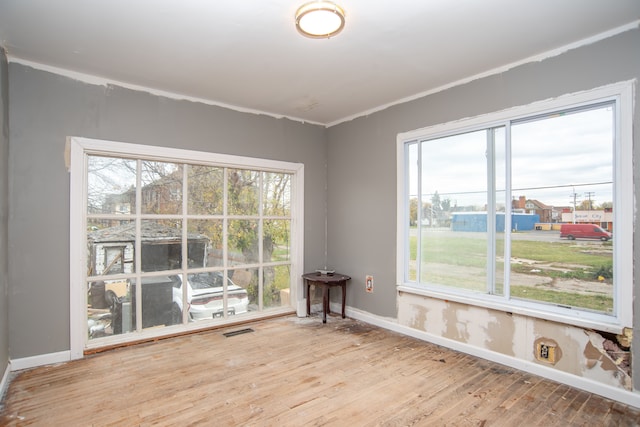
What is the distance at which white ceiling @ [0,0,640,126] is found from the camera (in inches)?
83.8

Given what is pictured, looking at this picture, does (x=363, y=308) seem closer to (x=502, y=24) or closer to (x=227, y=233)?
(x=227, y=233)

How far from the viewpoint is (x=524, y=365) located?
2.79 metres

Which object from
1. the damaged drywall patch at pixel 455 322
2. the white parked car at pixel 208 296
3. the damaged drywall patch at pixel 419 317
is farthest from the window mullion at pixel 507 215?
the white parked car at pixel 208 296

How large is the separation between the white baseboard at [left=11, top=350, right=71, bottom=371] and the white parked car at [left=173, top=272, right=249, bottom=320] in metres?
1.01

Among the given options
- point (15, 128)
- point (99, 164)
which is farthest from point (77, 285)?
point (15, 128)

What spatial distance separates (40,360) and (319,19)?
3.51 meters

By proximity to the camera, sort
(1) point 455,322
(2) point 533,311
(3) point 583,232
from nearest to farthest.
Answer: (3) point 583,232, (2) point 533,311, (1) point 455,322

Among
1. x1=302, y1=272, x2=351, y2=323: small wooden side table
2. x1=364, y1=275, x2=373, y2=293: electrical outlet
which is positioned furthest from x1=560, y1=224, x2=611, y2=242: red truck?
x1=302, y1=272, x2=351, y2=323: small wooden side table

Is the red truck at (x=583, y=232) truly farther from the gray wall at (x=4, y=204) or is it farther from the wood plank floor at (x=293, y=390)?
the gray wall at (x=4, y=204)

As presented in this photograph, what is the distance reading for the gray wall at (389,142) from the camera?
2.45m

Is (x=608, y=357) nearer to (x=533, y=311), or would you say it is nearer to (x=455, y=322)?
(x=533, y=311)

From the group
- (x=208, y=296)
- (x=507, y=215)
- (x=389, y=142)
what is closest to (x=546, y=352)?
(x=507, y=215)

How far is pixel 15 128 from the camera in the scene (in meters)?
2.81

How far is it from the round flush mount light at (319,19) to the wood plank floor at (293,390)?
8.14 feet
